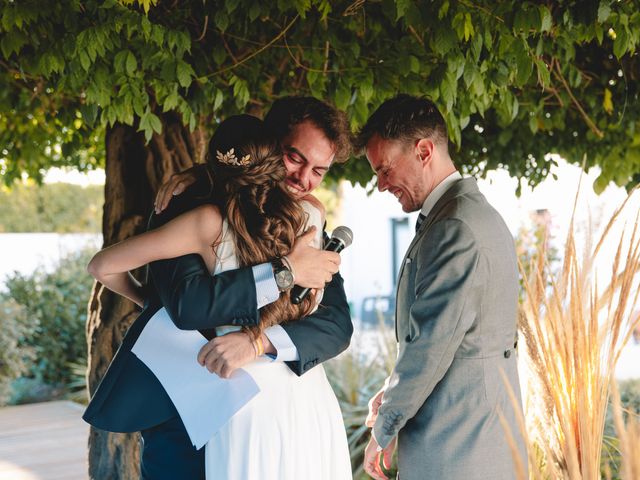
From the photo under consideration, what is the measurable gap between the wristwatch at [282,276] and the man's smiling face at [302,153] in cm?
32

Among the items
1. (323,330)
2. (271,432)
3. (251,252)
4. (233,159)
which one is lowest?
(271,432)

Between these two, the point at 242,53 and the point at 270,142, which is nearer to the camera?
the point at 270,142

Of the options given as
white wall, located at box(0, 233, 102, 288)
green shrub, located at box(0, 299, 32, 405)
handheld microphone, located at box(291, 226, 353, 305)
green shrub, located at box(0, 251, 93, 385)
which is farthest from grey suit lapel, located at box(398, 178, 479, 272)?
white wall, located at box(0, 233, 102, 288)

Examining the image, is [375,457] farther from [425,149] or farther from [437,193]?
[425,149]

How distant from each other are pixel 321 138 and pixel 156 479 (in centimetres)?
106

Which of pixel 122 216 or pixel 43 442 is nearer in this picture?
pixel 122 216

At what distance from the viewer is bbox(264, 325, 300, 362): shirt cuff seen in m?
1.94

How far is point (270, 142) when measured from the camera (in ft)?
6.38

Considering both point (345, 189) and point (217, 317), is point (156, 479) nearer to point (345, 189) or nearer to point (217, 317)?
point (217, 317)

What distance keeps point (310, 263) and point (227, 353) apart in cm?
31

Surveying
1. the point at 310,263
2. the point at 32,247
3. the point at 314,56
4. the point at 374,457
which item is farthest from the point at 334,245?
the point at 32,247

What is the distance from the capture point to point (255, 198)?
75.2 inches

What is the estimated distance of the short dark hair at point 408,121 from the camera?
7.29ft

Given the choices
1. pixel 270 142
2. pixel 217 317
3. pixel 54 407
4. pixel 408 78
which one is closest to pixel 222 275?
pixel 217 317
